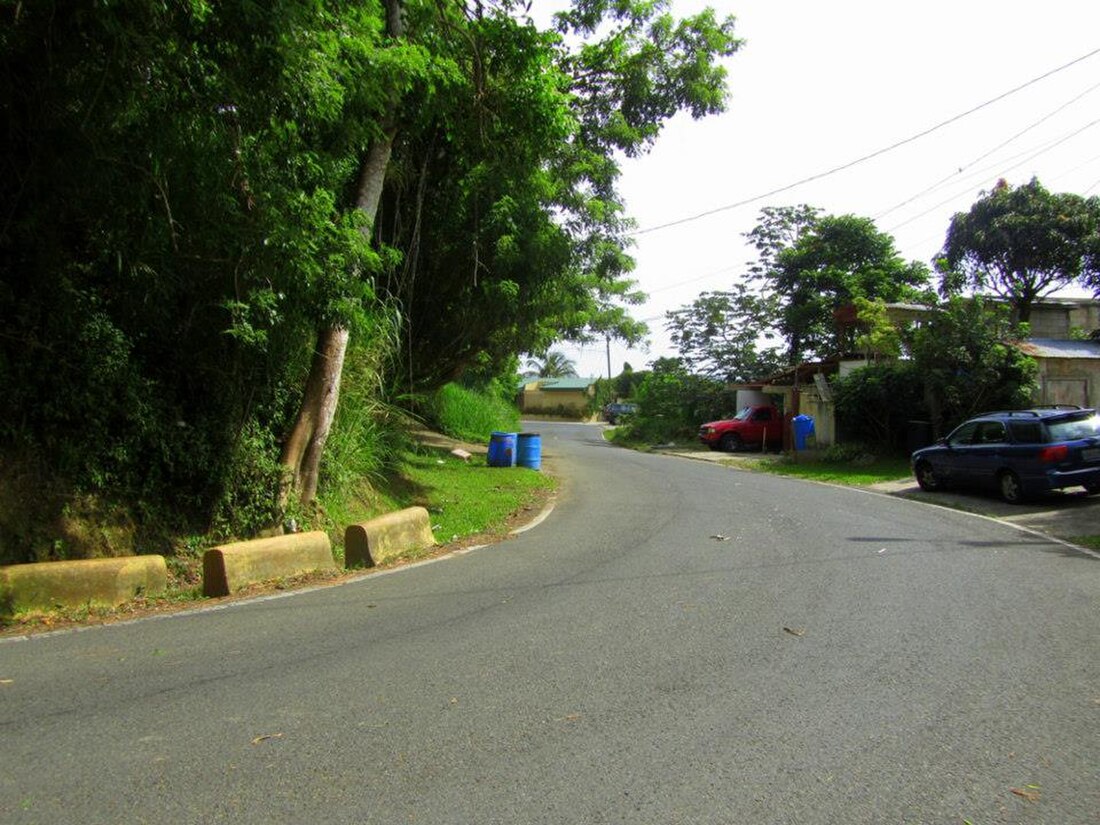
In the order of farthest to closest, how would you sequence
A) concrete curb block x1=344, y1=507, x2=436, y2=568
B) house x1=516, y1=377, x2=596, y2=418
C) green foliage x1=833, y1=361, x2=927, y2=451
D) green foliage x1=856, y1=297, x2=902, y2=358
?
house x1=516, y1=377, x2=596, y2=418 < green foliage x1=856, y1=297, x2=902, y2=358 < green foliage x1=833, y1=361, x2=927, y2=451 < concrete curb block x1=344, y1=507, x2=436, y2=568

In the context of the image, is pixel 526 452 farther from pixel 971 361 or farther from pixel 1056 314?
pixel 1056 314

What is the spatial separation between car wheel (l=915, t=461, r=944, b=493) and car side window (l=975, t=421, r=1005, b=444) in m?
1.35

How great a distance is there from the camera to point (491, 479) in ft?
57.5

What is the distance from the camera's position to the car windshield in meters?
13.6

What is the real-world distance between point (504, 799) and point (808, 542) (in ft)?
24.4

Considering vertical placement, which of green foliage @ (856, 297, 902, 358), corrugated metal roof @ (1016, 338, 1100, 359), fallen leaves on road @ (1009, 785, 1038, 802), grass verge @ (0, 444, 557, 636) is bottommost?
fallen leaves on road @ (1009, 785, 1038, 802)

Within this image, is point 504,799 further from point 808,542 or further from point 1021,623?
point 808,542

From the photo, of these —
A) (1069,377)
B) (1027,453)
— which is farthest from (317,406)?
(1069,377)

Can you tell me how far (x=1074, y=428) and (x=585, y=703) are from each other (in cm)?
1266

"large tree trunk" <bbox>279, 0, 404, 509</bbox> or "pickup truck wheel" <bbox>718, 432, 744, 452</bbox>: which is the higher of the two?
"large tree trunk" <bbox>279, 0, 404, 509</bbox>

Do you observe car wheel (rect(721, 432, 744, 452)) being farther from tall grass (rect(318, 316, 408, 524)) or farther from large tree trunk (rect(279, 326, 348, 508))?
large tree trunk (rect(279, 326, 348, 508))

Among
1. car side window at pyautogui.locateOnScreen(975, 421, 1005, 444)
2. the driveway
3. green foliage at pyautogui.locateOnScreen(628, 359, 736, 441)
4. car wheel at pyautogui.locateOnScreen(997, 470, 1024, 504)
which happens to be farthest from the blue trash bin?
car wheel at pyautogui.locateOnScreen(997, 470, 1024, 504)

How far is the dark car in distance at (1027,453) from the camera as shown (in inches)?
529

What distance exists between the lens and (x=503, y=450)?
790 inches
